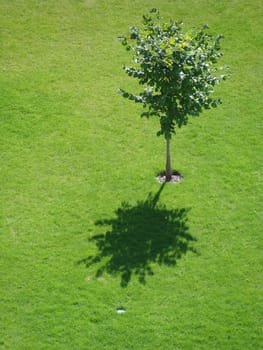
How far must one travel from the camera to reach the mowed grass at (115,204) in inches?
572

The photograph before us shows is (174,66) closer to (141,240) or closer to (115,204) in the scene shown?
(115,204)

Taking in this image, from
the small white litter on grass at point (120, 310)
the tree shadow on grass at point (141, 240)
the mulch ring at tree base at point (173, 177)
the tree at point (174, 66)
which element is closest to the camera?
the small white litter on grass at point (120, 310)

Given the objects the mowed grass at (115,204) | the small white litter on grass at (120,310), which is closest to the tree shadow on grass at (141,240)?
the mowed grass at (115,204)

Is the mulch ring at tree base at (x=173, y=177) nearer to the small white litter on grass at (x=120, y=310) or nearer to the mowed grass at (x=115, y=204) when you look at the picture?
the mowed grass at (x=115, y=204)

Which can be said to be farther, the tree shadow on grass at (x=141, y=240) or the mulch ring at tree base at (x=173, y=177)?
the mulch ring at tree base at (x=173, y=177)

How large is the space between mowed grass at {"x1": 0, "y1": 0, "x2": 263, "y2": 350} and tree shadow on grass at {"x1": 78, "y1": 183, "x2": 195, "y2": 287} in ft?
0.13

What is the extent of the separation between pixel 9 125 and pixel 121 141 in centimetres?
421

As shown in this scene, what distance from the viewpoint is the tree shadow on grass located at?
626 inches

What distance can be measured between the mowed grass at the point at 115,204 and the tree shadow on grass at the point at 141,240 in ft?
0.13

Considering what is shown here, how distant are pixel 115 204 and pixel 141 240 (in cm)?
175

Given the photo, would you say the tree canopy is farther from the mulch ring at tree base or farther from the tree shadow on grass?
the tree shadow on grass

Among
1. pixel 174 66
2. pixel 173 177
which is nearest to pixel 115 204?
pixel 173 177

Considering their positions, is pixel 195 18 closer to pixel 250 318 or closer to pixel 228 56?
pixel 228 56

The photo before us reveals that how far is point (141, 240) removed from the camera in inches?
651
